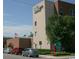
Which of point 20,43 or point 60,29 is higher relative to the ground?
point 60,29

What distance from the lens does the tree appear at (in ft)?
8.13

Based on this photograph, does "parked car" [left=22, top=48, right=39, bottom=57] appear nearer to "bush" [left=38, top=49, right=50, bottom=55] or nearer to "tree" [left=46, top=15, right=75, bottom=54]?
"bush" [left=38, top=49, right=50, bottom=55]

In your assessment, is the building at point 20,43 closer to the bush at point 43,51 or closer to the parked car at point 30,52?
the parked car at point 30,52

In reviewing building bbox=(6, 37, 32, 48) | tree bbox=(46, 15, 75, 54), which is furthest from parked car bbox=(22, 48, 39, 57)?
tree bbox=(46, 15, 75, 54)

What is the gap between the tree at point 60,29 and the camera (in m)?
2.48

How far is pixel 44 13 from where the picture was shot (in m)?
2.43

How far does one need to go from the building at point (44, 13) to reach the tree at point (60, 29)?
7 cm

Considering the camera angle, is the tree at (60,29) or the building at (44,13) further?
the tree at (60,29)

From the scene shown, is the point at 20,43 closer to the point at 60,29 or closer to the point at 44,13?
the point at 44,13

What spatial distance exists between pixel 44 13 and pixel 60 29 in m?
0.37

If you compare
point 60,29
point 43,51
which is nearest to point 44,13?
point 60,29

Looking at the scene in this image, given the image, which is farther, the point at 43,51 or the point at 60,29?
the point at 60,29

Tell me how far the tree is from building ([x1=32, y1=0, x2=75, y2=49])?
0.07m

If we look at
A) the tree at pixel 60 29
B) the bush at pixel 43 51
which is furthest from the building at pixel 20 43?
the tree at pixel 60 29
